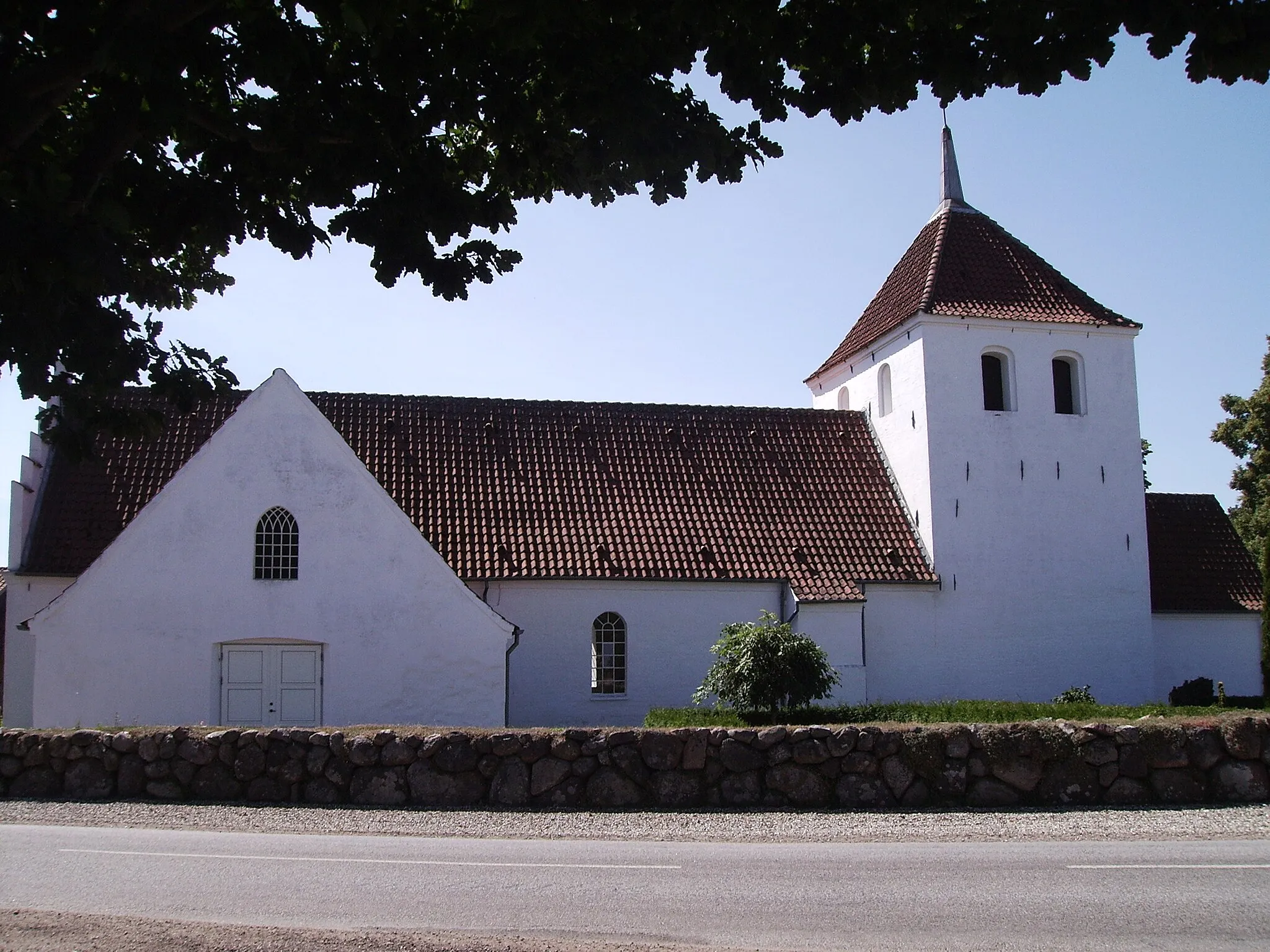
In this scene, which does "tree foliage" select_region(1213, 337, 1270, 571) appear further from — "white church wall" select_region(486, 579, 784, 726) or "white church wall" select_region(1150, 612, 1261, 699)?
"white church wall" select_region(486, 579, 784, 726)

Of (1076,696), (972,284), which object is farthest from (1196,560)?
(972,284)

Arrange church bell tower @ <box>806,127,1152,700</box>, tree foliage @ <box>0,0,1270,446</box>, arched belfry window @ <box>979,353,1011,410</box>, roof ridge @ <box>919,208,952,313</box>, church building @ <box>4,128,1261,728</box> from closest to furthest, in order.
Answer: tree foliage @ <box>0,0,1270,446</box>
church building @ <box>4,128,1261,728</box>
church bell tower @ <box>806,127,1152,700</box>
roof ridge @ <box>919,208,952,313</box>
arched belfry window @ <box>979,353,1011,410</box>

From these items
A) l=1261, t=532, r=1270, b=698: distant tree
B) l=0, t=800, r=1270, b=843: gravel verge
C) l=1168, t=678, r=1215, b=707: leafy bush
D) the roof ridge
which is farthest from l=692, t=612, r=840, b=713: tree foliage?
l=1261, t=532, r=1270, b=698: distant tree

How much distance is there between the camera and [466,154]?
699 centimetres

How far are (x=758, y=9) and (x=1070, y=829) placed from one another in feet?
28.2

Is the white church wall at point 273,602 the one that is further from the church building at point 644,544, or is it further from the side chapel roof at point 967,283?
the side chapel roof at point 967,283

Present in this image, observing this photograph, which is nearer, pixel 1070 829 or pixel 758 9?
pixel 758 9

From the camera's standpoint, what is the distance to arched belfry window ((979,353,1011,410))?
2303cm

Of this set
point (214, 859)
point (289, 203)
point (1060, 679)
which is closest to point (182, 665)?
point (214, 859)

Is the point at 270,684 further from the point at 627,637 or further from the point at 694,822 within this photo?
the point at 694,822

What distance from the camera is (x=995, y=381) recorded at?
2322cm

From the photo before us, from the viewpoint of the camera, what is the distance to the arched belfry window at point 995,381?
907 inches

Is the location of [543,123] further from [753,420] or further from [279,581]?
[753,420]

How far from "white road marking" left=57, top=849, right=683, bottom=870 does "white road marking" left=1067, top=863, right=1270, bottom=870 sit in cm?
334
